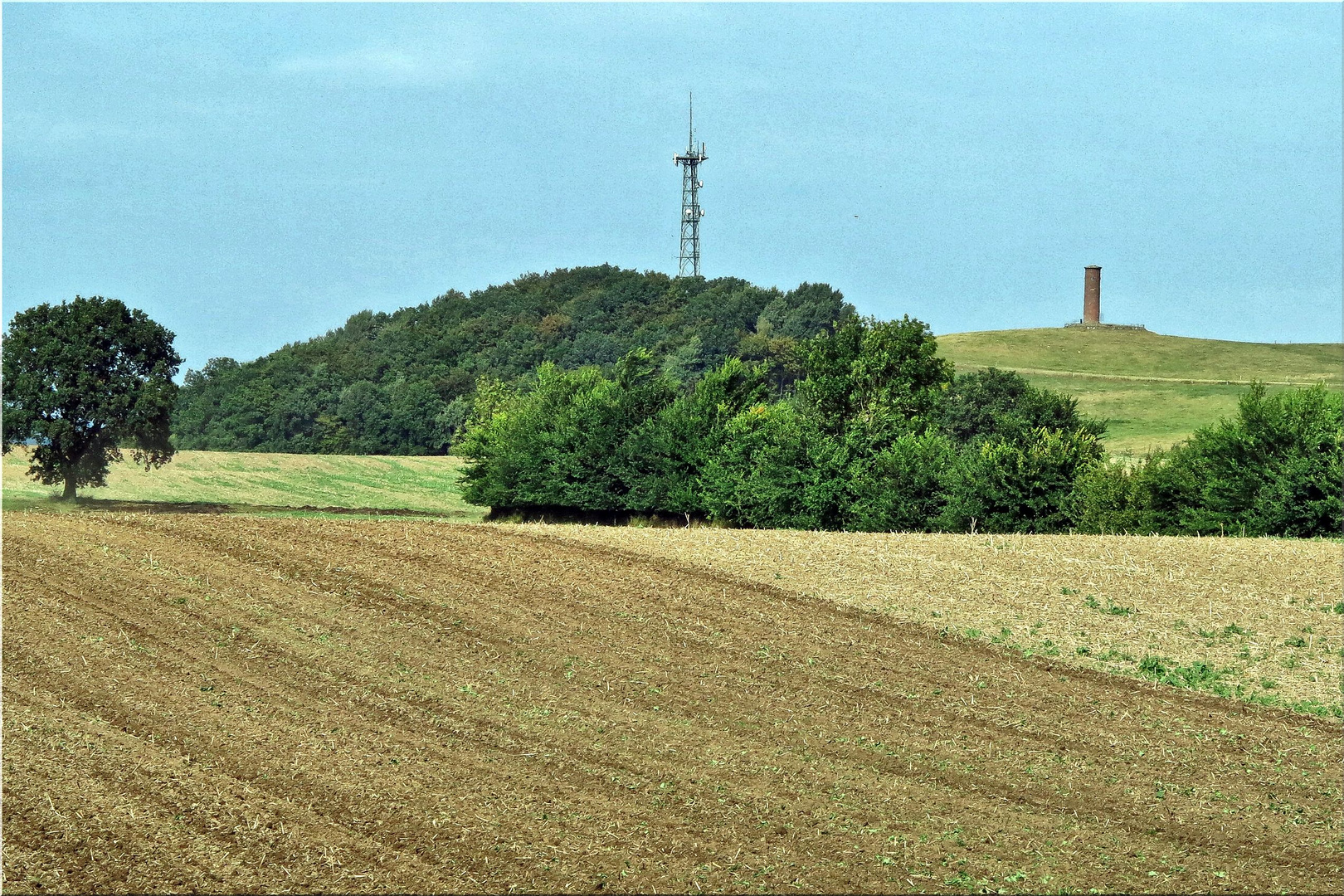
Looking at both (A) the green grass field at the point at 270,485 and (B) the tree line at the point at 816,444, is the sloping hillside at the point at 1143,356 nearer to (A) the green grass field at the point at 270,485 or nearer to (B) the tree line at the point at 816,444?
(B) the tree line at the point at 816,444

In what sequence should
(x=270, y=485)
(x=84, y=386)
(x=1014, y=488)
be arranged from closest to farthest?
(x=1014, y=488) < (x=84, y=386) < (x=270, y=485)

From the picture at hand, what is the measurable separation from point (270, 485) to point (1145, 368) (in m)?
75.5

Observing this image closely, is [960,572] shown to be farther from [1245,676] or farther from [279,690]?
[279,690]

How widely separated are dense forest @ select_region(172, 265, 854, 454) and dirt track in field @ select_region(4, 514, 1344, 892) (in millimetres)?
81281

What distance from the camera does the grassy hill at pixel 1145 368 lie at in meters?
90.8

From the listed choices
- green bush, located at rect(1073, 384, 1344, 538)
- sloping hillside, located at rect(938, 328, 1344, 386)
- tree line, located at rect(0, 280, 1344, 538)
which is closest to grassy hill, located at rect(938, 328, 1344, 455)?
sloping hillside, located at rect(938, 328, 1344, 386)

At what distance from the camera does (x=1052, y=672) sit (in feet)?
63.8

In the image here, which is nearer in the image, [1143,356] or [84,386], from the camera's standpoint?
[84,386]

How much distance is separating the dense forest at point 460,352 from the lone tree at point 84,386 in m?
51.4

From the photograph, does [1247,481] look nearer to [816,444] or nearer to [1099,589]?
[816,444]

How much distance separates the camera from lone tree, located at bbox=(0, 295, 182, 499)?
58312 millimetres

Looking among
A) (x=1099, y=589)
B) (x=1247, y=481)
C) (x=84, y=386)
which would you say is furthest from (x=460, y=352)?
(x=1099, y=589)

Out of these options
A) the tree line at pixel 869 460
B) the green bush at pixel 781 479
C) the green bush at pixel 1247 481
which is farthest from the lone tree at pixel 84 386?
the green bush at pixel 1247 481

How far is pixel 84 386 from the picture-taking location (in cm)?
5884
